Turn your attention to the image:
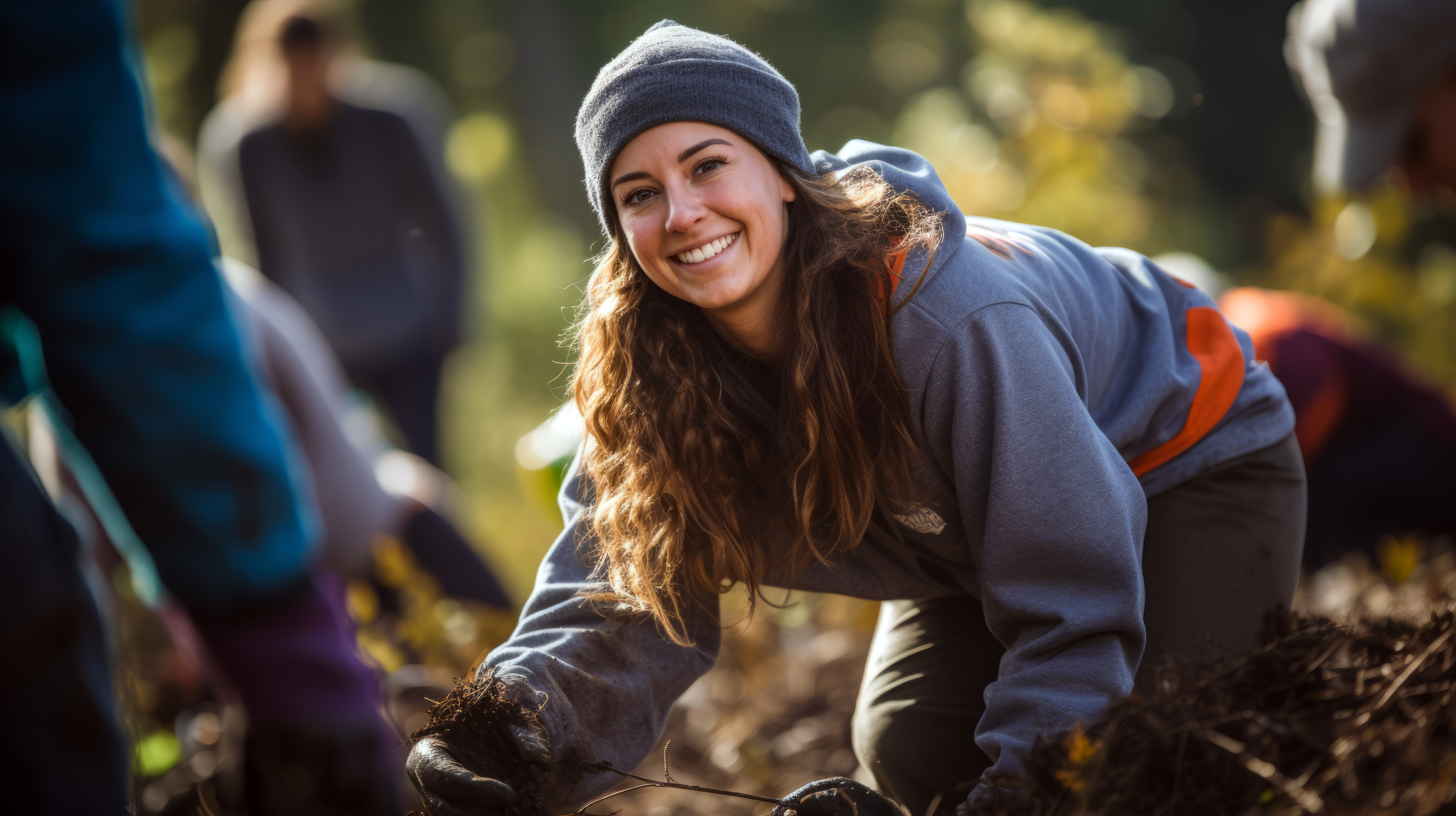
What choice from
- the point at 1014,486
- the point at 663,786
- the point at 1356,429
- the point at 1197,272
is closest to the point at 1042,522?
the point at 1014,486

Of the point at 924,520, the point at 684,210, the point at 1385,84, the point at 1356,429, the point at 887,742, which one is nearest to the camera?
the point at 684,210

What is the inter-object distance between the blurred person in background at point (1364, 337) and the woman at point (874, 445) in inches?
57.1

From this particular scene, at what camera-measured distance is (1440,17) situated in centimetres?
302

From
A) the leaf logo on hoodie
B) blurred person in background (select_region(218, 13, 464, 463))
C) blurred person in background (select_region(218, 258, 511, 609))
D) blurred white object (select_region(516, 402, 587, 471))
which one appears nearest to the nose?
the leaf logo on hoodie

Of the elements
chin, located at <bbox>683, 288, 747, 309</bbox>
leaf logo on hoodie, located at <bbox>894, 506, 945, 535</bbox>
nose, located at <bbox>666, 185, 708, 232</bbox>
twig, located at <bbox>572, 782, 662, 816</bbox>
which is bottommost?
twig, located at <bbox>572, 782, 662, 816</bbox>

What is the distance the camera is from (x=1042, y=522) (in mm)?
1616

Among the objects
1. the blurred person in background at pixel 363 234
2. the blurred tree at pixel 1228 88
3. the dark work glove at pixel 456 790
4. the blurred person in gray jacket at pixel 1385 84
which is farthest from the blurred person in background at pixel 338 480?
the blurred tree at pixel 1228 88

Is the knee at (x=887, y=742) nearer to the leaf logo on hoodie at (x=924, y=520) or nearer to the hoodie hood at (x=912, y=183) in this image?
the leaf logo on hoodie at (x=924, y=520)

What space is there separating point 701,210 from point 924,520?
64cm

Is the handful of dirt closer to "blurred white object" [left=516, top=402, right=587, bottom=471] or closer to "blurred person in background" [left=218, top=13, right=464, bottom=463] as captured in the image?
"blurred white object" [left=516, top=402, right=587, bottom=471]

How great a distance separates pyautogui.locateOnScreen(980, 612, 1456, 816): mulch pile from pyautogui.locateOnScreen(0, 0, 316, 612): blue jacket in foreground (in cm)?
103

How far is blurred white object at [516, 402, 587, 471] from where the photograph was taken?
300cm

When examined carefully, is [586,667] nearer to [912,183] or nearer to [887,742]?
[887,742]

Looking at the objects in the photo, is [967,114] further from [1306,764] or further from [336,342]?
[1306,764]
